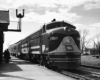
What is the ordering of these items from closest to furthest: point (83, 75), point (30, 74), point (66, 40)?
1. point (30, 74)
2. point (83, 75)
3. point (66, 40)

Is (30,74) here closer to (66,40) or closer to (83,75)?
(83,75)

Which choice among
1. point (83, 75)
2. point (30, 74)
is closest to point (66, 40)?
point (83, 75)

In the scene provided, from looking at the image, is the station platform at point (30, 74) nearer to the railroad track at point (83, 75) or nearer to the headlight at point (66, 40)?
the railroad track at point (83, 75)

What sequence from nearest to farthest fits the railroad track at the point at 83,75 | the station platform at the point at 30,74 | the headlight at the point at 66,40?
1. the station platform at the point at 30,74
2. the railroad track at the point at 83,75
3. the headlight at the point at 66,40

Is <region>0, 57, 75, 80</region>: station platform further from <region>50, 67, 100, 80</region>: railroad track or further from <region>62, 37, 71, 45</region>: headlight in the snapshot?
<region>62, 37, 71, 45</region>: headlight

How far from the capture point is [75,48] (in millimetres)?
12555

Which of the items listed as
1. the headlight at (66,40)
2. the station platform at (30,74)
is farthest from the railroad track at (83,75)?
the headlight at (66,40)

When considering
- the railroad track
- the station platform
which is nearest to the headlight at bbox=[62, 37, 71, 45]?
the railroad track

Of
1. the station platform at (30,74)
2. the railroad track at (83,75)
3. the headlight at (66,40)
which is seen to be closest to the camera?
the station platform at (30,74)

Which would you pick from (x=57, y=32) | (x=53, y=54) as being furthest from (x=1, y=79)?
(x=57, y=32)

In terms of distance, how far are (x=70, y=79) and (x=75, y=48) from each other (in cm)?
382

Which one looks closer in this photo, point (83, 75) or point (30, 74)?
point (30, 74)

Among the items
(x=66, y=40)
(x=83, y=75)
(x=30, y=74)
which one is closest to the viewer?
(x=30, y=74)

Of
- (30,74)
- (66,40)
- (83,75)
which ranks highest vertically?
(66,40)
